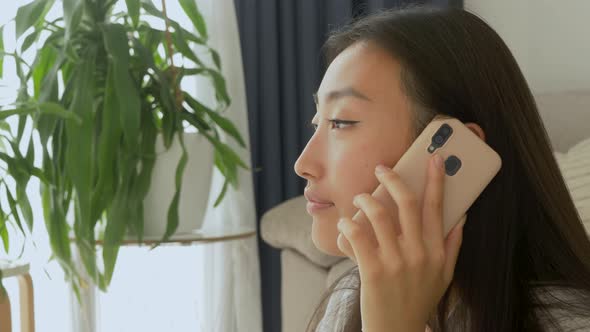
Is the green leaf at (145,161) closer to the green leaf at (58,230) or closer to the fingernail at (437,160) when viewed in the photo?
the green leaf at (58,230)

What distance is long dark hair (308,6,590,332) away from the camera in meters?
0.90

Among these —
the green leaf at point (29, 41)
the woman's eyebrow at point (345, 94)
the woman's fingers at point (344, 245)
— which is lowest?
the woman's fingers at point (344, 245)

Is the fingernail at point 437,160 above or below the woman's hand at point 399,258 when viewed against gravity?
above

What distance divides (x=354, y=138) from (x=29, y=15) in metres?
1.41

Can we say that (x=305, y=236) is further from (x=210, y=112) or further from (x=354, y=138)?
(x=354, y=138)

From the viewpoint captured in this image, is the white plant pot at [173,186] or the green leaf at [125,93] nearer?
the green leaf at [125,93]

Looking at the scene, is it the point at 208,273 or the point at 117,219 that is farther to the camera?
the point at 208,273

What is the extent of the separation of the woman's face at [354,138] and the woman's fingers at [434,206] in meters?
0.06

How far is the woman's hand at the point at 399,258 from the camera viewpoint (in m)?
0.85

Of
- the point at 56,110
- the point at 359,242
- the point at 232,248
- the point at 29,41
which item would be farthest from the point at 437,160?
the point at 232,248

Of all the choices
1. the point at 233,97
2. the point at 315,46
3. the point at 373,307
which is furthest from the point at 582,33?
the point at 373,307

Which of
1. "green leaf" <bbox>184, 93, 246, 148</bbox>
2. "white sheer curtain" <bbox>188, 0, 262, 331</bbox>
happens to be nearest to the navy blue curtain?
"white sheer curtain" <bbox>188, 0, 262, 331</bbox>

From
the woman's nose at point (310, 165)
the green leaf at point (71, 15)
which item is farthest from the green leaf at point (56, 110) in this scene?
the woman's nose at point (310, 165)

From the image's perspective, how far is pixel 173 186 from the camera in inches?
85.0
